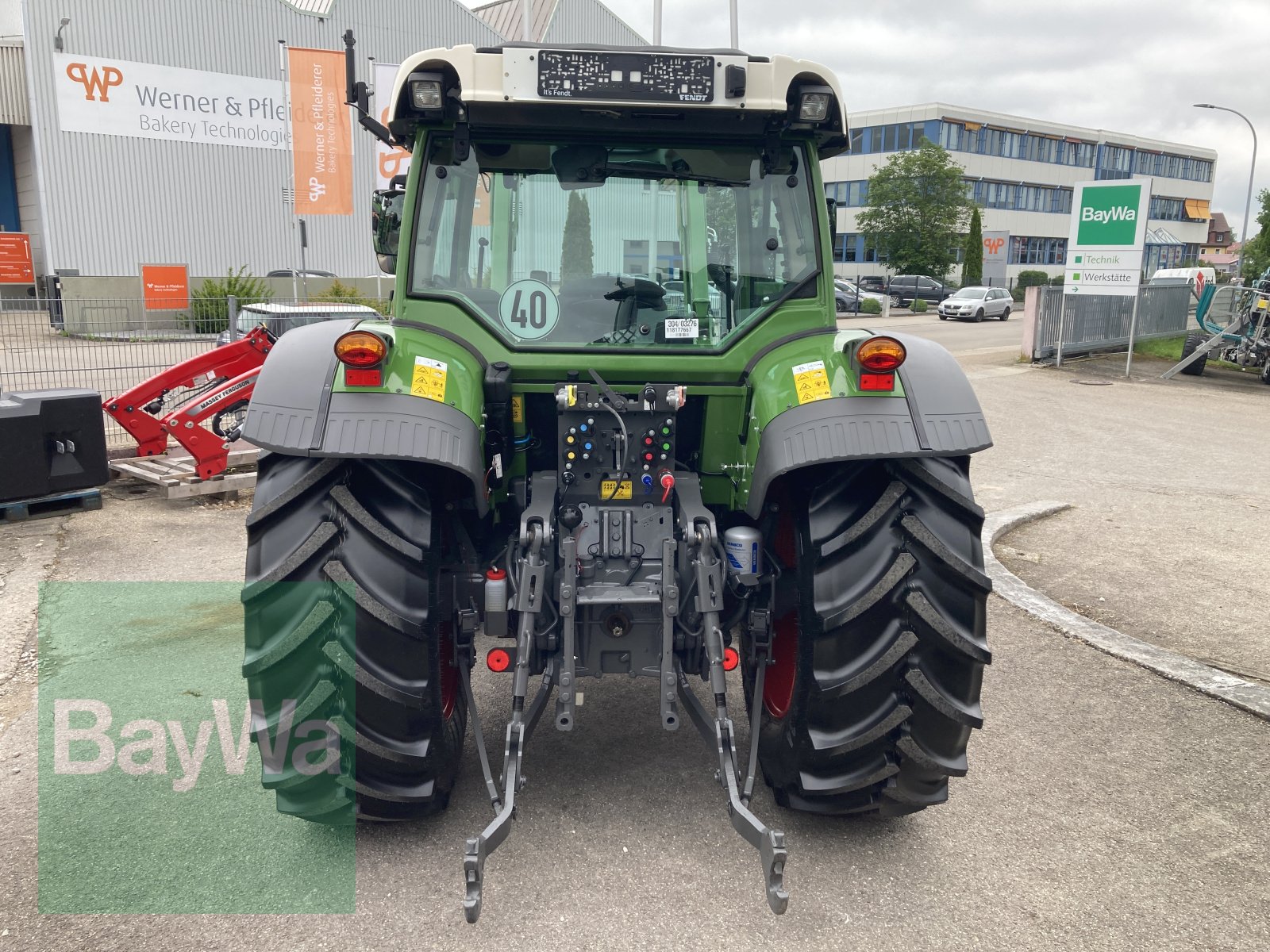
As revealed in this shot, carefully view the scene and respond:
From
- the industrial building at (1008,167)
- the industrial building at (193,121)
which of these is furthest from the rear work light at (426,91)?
the industrial building at (1008,167)

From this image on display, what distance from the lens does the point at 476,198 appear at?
370 centimetres

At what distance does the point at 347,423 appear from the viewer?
3.00 meters

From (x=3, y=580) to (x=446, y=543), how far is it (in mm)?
4371

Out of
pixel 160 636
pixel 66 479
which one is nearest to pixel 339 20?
pixel 66 479

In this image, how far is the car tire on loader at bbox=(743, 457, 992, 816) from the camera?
308 cm

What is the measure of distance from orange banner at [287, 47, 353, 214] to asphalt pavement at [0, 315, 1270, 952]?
48.4ft

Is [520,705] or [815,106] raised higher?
[815,106]

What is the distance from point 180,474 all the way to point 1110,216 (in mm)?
17000

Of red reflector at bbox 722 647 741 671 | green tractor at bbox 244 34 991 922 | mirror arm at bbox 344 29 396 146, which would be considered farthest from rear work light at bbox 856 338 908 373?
mirror arm at bbox 344 29 396 146

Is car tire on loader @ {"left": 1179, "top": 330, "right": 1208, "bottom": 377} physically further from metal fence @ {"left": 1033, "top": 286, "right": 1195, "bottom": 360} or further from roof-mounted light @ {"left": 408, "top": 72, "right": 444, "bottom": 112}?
roof-mounted light @ {"left": 408, "top": 72, "right": 444, "bottom": 112}

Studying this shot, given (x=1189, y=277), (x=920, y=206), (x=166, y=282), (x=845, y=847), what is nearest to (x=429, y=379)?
(x=845, y=847)

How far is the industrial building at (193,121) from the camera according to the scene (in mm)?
24438

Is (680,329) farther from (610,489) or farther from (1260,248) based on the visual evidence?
(1260,248)

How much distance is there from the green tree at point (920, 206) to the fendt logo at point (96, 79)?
31360 millimetres
